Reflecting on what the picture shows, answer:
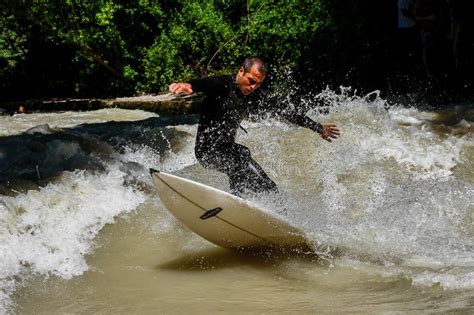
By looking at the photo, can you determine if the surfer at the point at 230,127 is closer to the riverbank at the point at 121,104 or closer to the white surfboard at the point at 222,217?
the white surfboard at the point at 222,217

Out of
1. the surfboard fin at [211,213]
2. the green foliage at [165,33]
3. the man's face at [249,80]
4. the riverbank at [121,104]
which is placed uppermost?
the man's face at [249,80]

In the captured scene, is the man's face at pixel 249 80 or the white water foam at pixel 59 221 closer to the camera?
the white water foam at pixel 59 221

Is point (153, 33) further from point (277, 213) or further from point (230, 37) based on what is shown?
point (277, 213)

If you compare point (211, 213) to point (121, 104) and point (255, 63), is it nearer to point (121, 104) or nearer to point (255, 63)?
point (255, 63)

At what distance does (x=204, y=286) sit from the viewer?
437 cm

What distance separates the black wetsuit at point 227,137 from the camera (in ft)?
16.8

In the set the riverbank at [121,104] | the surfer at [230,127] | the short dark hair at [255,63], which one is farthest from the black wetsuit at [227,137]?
the riverbank at [121,104]

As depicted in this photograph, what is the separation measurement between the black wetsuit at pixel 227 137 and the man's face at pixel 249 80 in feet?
0.16

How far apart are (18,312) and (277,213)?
74.7 inches

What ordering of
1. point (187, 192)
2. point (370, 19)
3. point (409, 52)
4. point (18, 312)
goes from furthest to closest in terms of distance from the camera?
point (370, 19) → point (409, 52) → point (187, 192) → point (18, 312)

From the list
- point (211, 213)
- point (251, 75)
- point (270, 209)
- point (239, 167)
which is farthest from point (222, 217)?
point (251, 75)

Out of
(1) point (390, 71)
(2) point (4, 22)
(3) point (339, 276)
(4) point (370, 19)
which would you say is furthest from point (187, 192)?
(2) point (4, 22)

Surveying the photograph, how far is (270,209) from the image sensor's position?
16.3 feet

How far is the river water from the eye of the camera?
4.13 meters
